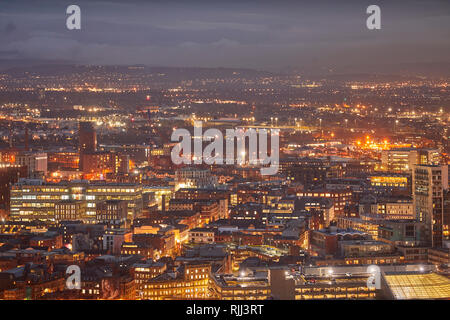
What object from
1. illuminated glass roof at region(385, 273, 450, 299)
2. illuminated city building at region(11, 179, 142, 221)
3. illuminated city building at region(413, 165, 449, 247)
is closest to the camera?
illuminated glass roof at region(385, 273, 450, 299)

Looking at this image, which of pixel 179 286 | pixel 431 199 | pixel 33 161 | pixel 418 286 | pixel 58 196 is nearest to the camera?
pixel 418 286

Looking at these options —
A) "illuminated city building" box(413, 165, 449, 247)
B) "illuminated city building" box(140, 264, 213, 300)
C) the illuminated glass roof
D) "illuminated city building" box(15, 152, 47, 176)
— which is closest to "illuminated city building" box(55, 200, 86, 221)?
"illuminated city building" box(15, 152, 47, 176)

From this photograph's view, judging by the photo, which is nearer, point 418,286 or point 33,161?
point 418,286

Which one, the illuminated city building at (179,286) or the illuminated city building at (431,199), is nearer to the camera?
the illuminated city building at (179,286)

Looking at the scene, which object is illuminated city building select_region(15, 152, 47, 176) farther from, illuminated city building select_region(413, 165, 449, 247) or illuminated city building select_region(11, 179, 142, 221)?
illuminated city building select_region(413, 165, 449, 247)

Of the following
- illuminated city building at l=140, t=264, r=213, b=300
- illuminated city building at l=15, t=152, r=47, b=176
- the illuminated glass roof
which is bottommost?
illuminated city building at l=140, t=264, r=213, b=300

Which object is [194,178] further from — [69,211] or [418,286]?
[418,286]

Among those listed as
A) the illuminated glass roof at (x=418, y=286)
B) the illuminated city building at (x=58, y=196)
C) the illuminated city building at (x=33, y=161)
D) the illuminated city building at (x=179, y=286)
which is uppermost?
the illuminated city building at (x=33, y=161)

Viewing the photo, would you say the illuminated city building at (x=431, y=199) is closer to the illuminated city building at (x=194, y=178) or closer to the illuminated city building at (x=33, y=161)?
the illuminated city building at (x=194, y=178)

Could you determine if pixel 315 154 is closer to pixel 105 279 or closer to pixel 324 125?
pixel 324 125

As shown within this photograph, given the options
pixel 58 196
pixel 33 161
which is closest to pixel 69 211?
pixel 58 196

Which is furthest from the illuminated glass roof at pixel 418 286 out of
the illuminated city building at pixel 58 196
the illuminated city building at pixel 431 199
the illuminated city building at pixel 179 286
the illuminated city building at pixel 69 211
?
the illuminated city building at pixel 58 196
